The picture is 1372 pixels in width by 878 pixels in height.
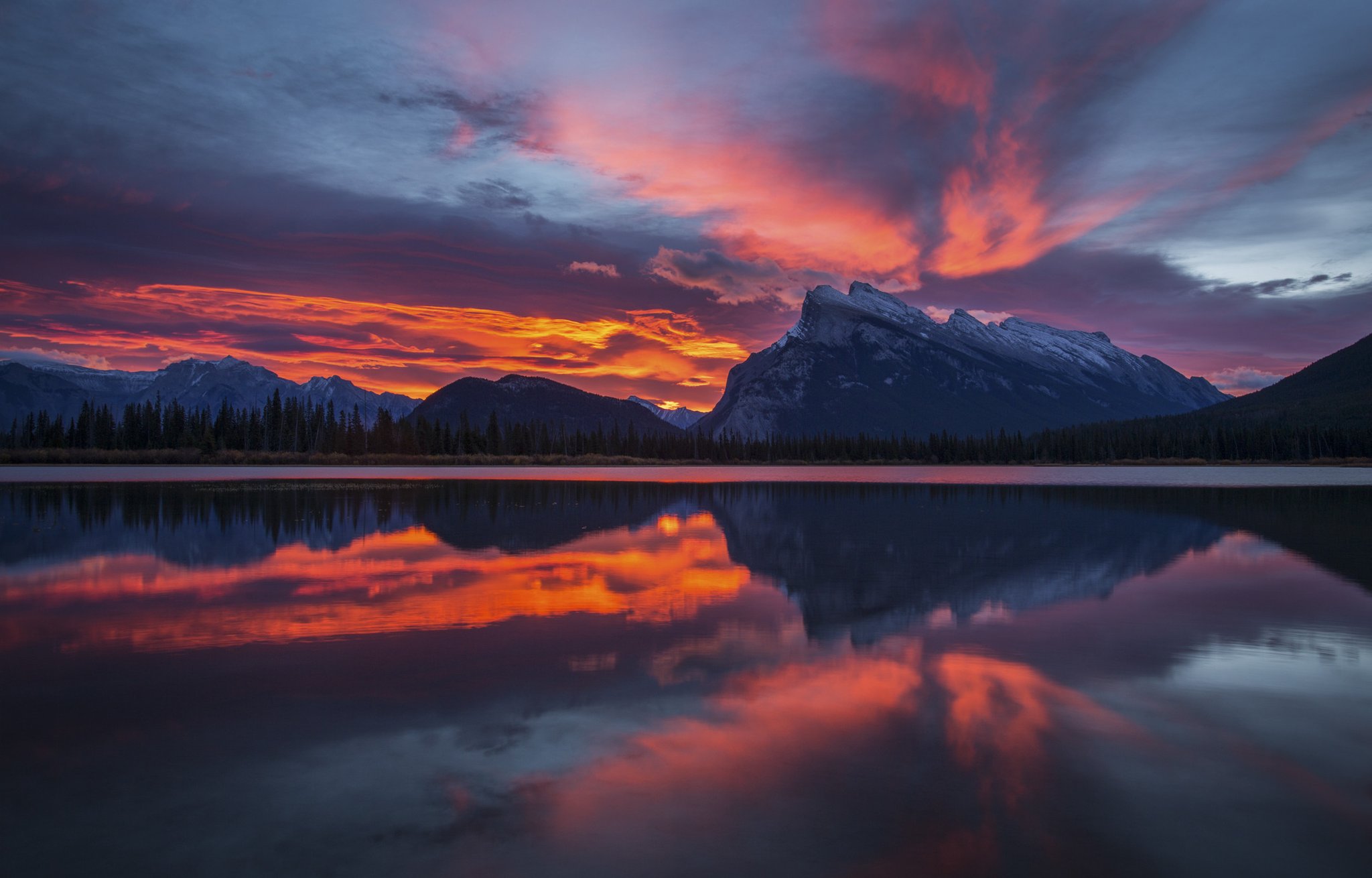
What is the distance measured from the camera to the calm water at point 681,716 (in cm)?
695

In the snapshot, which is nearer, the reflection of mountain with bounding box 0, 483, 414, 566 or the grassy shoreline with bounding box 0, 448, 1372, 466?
the reflection of mountain with bounding box 0, 483, 414, 566

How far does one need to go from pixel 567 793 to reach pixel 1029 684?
7.47m

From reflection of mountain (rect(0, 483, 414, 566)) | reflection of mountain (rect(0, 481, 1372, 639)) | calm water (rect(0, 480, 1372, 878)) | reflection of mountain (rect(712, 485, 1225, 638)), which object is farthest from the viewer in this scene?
reflection of mountain (rect(0, 483, 414, 566))

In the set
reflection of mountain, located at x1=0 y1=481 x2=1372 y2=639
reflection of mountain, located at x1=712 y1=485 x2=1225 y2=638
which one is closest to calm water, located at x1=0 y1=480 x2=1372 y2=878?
reflection of mountain, located at x1=712 y1=485 x2=1225 y2=638

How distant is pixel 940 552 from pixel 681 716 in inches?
736

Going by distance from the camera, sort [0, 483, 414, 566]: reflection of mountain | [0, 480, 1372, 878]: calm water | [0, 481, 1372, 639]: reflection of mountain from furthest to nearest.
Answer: [0, 483, 414, 566]: reflection of mountain → [0, 481, 1372, 639]: reflection of mountain → [0, 480, 1372, 878]: calm water

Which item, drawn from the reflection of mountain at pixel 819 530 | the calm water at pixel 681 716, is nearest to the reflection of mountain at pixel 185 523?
the reflection of mountain at pixel 819 530

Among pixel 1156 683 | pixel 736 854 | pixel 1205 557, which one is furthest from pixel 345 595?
pixel 1205 557

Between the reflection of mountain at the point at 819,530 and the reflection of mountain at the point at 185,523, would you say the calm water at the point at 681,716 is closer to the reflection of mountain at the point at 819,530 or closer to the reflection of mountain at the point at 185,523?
the reflection of mountain at the point at 819,530

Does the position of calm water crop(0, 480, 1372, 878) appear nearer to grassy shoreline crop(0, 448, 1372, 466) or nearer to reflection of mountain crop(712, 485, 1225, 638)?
reflection of mountain crop(712, 485, 1225, 638)

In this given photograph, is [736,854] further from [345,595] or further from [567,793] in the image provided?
[345,595]

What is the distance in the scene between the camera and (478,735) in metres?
9.56

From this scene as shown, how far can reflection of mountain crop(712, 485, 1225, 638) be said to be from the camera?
1841 cm

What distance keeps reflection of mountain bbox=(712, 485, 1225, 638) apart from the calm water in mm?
315
